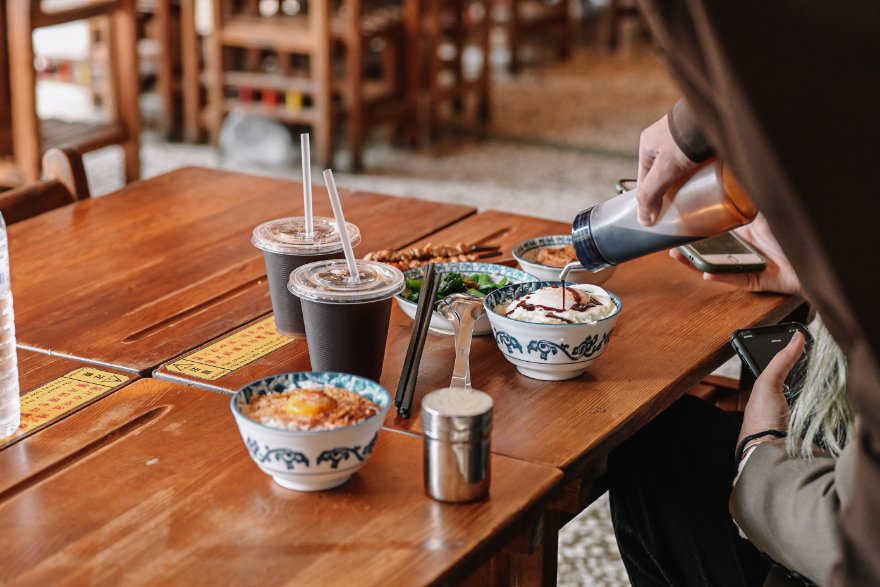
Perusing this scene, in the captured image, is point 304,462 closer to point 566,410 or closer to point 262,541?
point 262,541

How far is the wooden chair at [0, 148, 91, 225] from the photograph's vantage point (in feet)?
6.94

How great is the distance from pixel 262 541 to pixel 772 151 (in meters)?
0.56

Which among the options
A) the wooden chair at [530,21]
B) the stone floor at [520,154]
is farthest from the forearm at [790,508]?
the wooden chair at [530,21]

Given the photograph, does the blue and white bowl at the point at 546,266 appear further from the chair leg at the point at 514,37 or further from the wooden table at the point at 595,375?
the chair leg at the point at 514,37

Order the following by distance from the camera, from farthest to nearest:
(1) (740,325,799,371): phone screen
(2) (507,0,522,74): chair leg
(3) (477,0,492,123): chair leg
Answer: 1. (2) (507,0,522,74): chair leg
2. (3) (477,0,492,123): chair leg
3. (1) (740,325,799,371): phone screen

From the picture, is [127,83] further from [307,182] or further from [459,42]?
[307,182]

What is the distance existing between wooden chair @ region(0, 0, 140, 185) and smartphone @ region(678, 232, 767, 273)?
7.90 feet

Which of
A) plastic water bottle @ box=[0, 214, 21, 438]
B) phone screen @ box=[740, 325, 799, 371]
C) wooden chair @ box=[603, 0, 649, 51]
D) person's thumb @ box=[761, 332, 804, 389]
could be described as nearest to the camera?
plastic water bottle @ box=[0, 214, 21, 438]

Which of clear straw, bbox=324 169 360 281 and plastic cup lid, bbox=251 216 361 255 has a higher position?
clear straw, bbox=324 169 360 281

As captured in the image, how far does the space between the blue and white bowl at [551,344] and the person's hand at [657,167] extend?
0.47 ft

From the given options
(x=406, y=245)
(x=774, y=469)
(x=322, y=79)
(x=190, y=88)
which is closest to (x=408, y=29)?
(x=322, y=79)

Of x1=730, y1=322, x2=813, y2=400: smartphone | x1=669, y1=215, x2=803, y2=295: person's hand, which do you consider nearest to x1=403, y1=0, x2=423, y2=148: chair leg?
x1=669, y1=215, x2=803, y2=295: person's hand

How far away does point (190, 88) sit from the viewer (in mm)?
5172

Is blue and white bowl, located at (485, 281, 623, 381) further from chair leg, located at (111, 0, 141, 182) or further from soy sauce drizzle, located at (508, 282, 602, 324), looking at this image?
chair leg, located at (111, 0, 141, 182)
